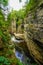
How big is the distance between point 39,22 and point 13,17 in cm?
2230

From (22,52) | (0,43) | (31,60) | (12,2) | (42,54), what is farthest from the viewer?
(12,2)

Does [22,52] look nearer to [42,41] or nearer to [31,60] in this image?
[31,60]

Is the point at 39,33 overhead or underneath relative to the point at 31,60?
overhead

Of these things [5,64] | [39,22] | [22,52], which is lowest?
[22,52]

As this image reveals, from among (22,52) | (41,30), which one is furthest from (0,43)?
(22,52)

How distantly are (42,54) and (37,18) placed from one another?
258 cm

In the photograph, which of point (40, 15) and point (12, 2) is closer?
point (40, 15)

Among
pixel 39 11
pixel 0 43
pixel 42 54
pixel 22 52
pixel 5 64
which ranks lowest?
pixel 22 52

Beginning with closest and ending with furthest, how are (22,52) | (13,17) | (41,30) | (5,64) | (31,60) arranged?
(5,64)
(41,30)
(31,60)
(22,52)
(13,17)


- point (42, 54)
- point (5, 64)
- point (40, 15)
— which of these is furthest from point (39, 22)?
point (5, 64)

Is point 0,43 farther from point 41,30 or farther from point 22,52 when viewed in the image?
point 22,52

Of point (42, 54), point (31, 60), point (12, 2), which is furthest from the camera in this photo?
point (12, 2)

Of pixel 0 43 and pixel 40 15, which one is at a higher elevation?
pixel 40 15

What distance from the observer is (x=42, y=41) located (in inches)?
425
